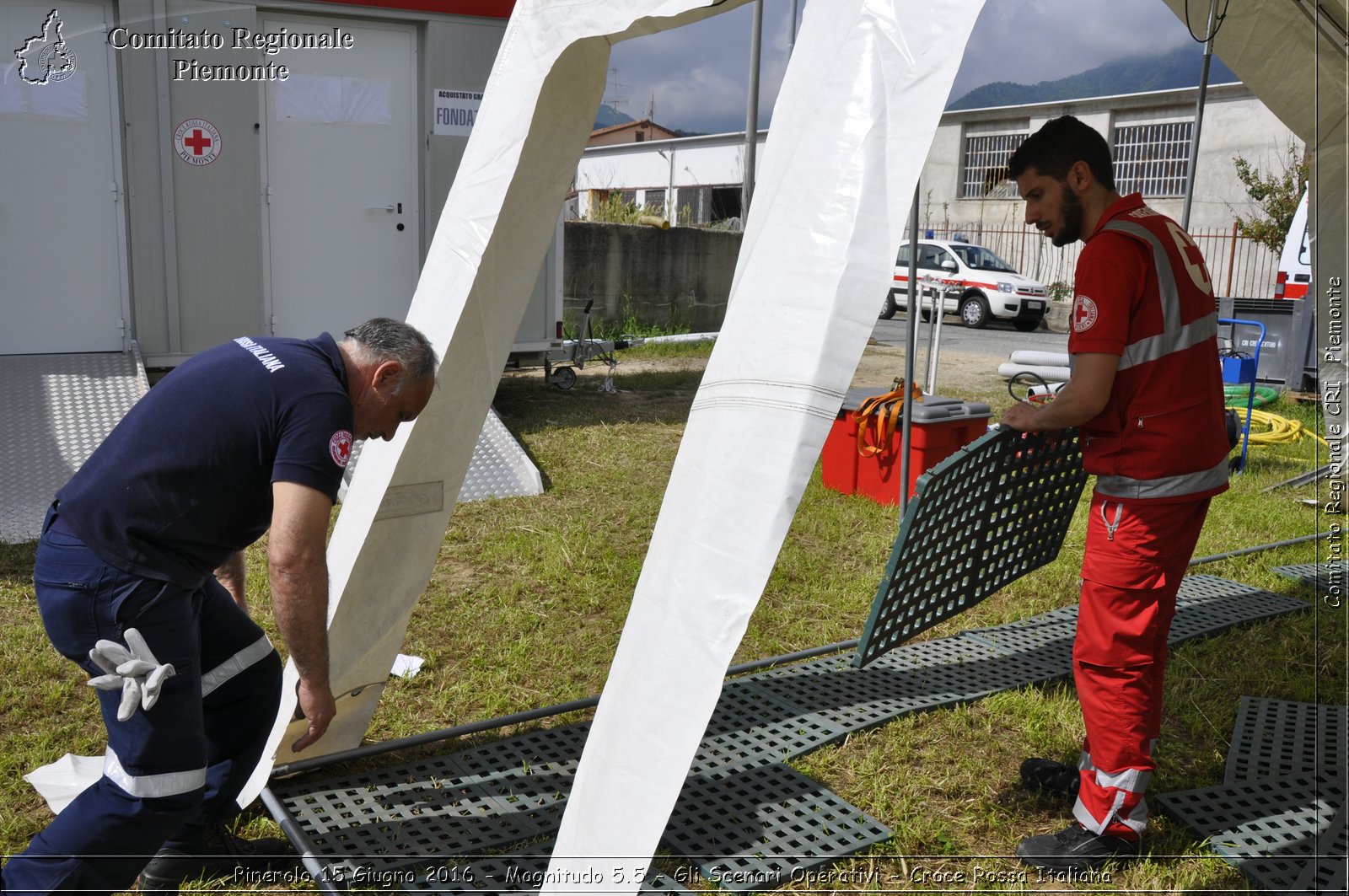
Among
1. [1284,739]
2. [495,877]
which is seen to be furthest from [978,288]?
[495,877]

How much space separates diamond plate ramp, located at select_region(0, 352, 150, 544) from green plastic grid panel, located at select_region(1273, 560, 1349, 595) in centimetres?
685

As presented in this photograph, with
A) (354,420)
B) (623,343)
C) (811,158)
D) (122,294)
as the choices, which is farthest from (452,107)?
(811,158)

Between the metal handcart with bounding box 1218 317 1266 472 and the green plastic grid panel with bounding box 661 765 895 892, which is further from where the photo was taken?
the metal handcart with bounding box 1218 317 1266 472

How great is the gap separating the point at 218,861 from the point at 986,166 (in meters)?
31.5

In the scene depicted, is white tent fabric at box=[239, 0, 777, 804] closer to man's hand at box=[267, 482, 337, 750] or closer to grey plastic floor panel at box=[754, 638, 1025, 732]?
man's hand at box=[267, 482, 337, 750]

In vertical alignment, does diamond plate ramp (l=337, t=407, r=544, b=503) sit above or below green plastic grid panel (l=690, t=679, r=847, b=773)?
above

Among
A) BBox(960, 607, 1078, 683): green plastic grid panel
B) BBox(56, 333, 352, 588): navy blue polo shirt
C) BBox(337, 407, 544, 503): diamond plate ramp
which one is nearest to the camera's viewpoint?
BBox(56, 333, 352, 588): navy blue polo shirt

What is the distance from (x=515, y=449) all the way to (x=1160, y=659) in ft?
16.5

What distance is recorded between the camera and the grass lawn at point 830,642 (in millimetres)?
3318

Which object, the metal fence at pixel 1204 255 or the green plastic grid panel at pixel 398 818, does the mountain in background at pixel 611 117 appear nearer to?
the green plastic grid panel at pixel 398 818

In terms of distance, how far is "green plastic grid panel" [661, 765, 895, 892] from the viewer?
3.12 m

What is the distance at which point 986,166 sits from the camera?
31.1 metres

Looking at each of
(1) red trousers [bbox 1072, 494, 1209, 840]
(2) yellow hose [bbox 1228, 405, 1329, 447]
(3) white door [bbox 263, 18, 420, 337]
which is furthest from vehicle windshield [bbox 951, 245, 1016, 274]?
(1) red trousers [bbox 1072, 494, 1209, 840]

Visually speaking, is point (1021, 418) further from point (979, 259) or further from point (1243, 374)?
point (979, 259)
